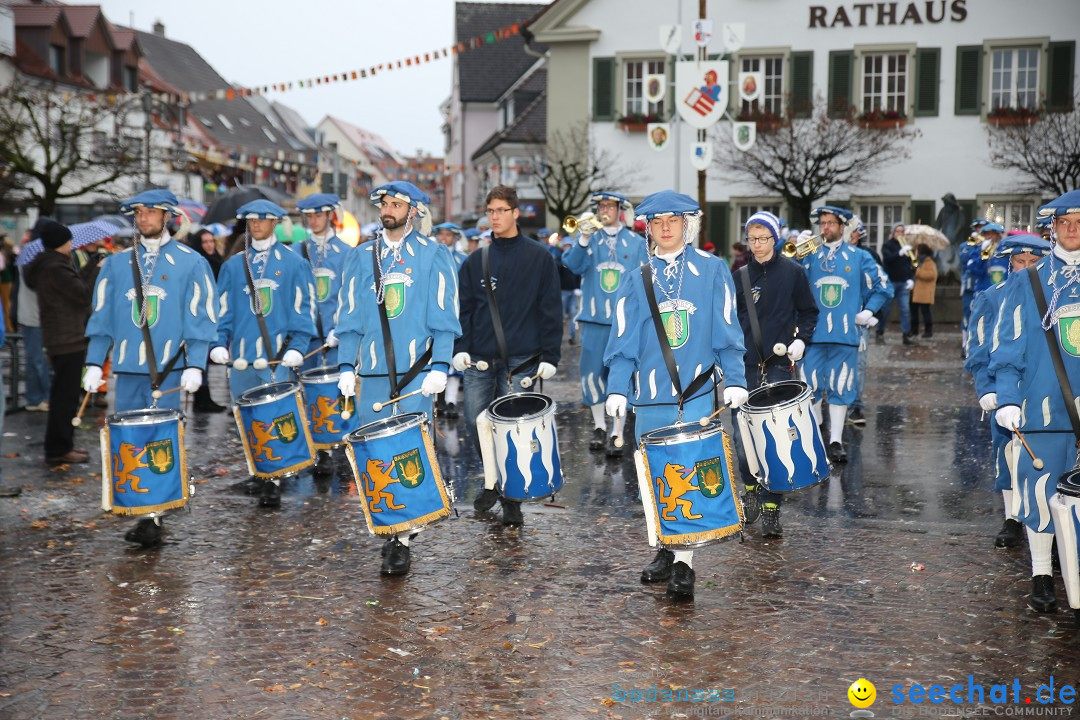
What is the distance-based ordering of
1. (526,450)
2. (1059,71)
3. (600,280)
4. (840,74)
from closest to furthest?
(526,450)
(600,280)
(1059,71)
(840,74)

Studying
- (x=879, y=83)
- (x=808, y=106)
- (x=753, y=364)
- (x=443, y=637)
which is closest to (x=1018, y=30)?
(x=879, y=83)

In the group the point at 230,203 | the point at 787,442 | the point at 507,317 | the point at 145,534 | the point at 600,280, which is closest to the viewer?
the point at 787,442

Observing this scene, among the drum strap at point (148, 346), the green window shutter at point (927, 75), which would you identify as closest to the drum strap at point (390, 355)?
the drum strap at point (148, 346)

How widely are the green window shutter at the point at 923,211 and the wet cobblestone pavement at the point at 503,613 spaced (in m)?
23.4

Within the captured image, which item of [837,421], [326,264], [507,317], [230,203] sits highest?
[230,203]

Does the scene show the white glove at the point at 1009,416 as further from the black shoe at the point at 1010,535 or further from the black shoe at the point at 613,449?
the black shoe at the point at 613,449

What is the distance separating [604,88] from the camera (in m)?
32.5

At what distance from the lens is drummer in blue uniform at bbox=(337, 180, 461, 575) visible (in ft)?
23.6

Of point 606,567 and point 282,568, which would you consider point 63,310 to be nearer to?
point 282,568

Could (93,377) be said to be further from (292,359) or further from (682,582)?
(682,582)

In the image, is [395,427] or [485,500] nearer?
[395,427]

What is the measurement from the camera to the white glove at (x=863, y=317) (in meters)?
10.7

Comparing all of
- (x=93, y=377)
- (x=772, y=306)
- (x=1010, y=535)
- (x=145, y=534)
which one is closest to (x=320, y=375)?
(x=93, y=377)

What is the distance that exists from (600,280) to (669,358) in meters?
5.15
